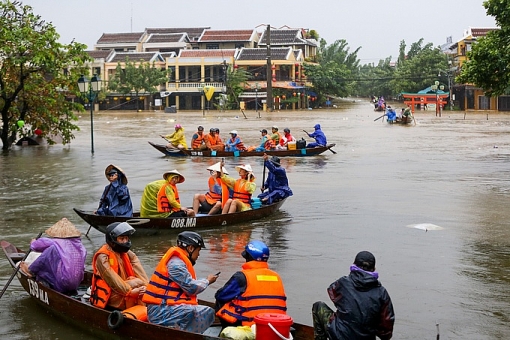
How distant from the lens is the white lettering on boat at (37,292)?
27.9 feet

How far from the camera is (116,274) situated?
7.43m

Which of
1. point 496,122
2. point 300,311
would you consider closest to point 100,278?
point 300,311

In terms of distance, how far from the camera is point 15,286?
32.7 ft

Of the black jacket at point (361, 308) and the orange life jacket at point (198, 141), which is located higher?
the orange life jacket at point (198, 141)

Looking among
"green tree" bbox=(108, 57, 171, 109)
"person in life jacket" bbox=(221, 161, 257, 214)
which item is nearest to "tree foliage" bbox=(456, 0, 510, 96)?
"person in life jacket" bbox=(221, 161, 257, 214)

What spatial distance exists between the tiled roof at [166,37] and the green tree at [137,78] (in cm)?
915

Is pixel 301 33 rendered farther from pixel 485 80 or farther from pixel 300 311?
pixel 300 311

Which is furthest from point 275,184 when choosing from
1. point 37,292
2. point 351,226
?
point 37,292

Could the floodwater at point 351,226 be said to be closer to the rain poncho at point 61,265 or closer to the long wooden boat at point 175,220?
the long wooden boat at point 175,220

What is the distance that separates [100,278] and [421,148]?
25.6 meters

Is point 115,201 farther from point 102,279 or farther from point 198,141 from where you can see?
point 198,141

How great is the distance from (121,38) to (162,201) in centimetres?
7946

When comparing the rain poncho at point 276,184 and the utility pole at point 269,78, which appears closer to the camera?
the rain poncho at point 276,184

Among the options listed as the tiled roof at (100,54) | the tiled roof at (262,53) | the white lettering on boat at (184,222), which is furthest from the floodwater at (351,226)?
the tiled roof at (100,54)
